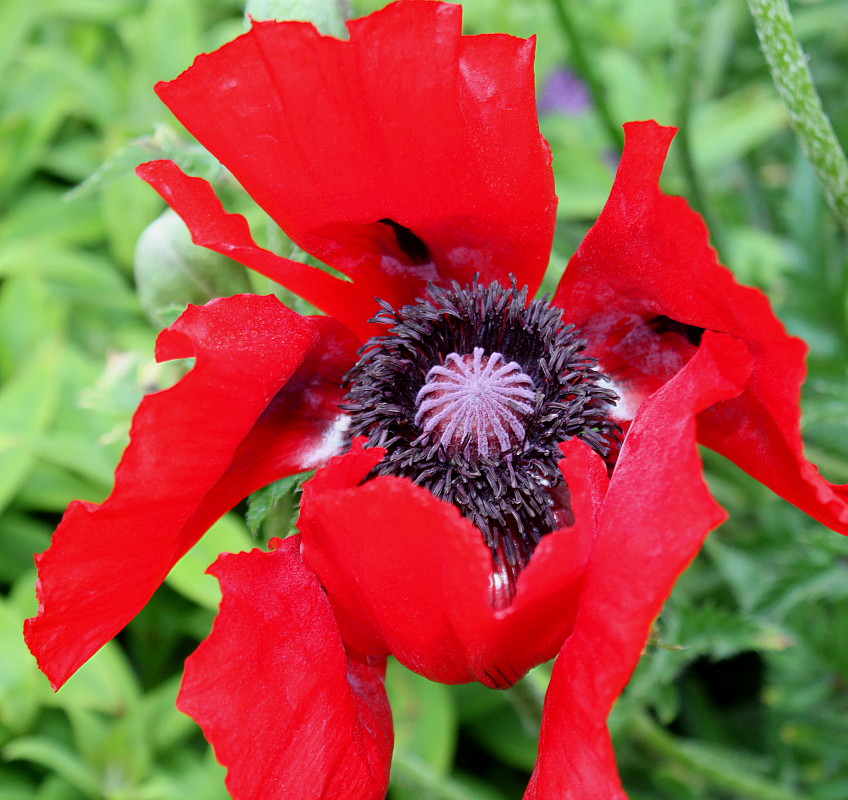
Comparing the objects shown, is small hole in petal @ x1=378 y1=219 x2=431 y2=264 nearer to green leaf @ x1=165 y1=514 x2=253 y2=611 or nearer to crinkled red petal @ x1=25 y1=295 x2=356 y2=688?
crinkled red petal @ x1=25 y1=295 x2=356 y2=688

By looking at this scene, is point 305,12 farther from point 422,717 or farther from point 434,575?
point 422,717

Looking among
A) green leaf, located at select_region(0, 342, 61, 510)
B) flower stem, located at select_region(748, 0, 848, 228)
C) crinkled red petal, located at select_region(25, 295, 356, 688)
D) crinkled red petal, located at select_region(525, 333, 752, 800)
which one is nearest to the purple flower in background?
green leaf, located at select_region(0, 342, 61, 510)

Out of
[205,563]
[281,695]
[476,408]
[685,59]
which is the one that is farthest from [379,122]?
[205,563]

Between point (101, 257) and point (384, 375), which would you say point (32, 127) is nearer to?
point (101, 257)

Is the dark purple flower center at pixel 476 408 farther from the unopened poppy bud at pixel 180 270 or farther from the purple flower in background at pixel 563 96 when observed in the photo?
the purple flower in background at pixel 563 96

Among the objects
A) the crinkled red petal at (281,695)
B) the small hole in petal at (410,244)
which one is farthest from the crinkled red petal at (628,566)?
the small hole in petal at (410,244)
